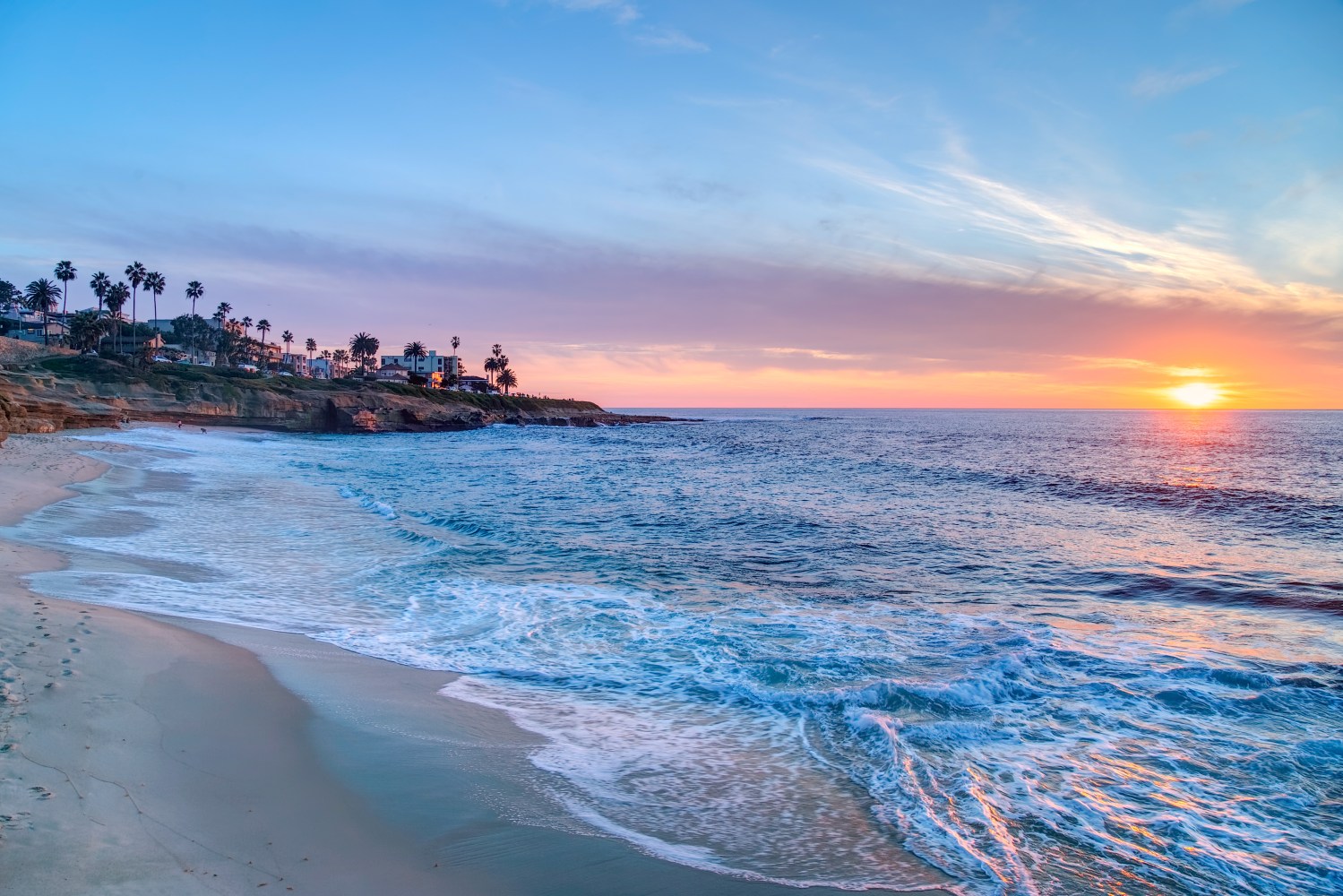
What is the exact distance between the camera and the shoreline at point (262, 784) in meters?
4.50

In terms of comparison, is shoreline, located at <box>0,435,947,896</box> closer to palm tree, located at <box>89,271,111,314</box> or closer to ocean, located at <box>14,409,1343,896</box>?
ocean, located at <box>14,409,1343,896</box>

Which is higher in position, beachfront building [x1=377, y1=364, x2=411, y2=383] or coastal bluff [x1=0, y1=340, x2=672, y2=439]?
beachfront building [x1=377, y1=364, x2=411, y2=383]

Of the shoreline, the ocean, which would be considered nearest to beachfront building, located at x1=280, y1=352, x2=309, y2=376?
the ocean

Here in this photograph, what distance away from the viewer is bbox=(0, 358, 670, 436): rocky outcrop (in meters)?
45.9

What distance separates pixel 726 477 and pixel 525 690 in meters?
29.0

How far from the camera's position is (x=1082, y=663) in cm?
963

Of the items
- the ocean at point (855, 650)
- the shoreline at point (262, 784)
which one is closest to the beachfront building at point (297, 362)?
the ocean at point (855, 650)

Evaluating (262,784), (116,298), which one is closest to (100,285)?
(116,298)


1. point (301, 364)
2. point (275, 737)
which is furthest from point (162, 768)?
point (301, 364)

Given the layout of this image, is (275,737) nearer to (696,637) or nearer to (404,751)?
(404,751)

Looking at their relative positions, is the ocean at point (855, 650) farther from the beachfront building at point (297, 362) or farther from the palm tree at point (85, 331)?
the beachfront building at point (297, 362)

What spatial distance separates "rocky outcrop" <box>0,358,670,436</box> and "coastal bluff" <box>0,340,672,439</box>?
9 cm

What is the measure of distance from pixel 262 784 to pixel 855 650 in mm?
7471

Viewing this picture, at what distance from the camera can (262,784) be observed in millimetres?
5660
